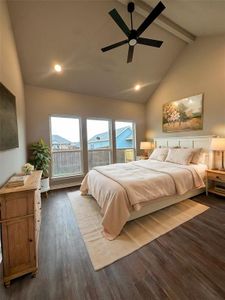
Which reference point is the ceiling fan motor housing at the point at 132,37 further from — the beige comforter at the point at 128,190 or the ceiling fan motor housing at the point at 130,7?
the beige comforter at the point at 128,190

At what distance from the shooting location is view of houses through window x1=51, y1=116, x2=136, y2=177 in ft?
14.3

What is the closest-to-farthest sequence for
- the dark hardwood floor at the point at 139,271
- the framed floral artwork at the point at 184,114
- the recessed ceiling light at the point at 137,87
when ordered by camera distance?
the dark hardwood floor at the point at 139,271 < the framed floral artwork at the point at 184,114 < the recessed ceiling light at the point at 137,87

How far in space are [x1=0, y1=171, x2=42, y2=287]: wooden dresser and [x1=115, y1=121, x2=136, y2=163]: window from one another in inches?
156

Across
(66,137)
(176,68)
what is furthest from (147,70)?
(66,137)

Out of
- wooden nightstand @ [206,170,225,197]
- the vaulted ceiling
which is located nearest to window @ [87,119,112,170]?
the vaulted ceiling

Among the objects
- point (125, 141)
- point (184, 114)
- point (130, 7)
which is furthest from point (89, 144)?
point (130, 7)

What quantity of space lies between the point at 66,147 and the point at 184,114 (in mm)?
3629

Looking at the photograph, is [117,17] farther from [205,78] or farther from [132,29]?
[205,78]

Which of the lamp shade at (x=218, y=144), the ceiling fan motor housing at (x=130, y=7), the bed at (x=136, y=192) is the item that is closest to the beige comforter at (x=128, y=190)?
the bed at (x=136, y=192)

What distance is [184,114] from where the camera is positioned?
425 cm

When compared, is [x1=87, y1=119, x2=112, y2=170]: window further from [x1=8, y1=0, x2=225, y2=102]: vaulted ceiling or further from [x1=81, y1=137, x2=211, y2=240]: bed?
[x1=81, y1=137, x2=211, y2=240]: bed

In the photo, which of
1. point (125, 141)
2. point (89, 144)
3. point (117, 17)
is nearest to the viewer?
point (117, 17)

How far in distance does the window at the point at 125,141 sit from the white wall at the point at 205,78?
167 centimetres

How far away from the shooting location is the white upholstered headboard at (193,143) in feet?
11.7
